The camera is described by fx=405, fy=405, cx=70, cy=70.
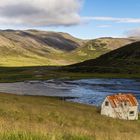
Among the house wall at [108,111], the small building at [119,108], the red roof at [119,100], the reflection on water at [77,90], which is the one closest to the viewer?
the house wall at [108,111]

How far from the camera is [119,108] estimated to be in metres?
66.6

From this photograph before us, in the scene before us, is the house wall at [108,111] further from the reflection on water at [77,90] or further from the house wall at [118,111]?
the reflection on water at [77,90]

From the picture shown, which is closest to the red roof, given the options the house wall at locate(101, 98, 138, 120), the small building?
the small building

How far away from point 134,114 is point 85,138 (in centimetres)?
5651

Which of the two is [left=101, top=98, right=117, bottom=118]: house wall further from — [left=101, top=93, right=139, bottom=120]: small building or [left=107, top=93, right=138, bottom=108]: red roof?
[left=107, top=93, right=138, bottom=108]: red roof

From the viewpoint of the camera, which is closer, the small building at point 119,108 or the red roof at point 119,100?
the small building at point 119,108

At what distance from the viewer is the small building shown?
66.3 meters

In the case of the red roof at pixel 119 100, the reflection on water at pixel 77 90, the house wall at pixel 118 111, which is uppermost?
the red roof at pixel 119 100

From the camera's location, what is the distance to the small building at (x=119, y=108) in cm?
6631

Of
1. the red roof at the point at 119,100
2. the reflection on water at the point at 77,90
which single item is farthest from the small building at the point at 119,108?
the reflection on water at the point at 77,90

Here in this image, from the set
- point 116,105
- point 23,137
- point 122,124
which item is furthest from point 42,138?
point 116,105

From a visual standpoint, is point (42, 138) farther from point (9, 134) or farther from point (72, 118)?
point (72, 118)

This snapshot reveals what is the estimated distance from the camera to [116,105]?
219 feet

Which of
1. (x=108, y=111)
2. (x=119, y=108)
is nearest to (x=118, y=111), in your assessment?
(x=119, y=108)
